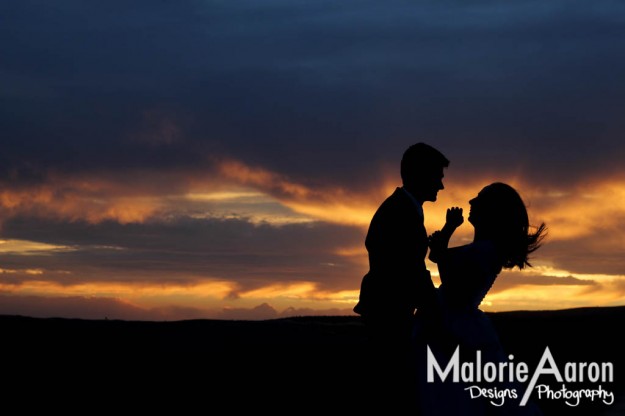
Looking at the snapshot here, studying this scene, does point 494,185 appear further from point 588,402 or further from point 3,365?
point 588,402

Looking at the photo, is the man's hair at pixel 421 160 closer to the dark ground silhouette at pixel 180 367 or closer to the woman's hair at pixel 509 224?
the woman's hair at pixel 509 224

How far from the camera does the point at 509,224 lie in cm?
759

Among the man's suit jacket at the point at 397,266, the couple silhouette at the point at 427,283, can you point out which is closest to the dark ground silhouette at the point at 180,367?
the couple silhouette at the point at 427,283

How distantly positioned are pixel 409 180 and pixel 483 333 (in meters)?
1.30

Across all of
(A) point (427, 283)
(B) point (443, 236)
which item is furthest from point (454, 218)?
(A) point (427, 283)

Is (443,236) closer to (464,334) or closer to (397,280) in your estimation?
(397,280)

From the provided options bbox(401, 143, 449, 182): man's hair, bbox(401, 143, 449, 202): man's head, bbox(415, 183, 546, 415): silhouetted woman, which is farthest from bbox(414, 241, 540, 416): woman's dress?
bbox(401, 143, 449, 182): man's hair

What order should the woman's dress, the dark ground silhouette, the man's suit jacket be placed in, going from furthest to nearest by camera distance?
1. the dark ground silhouette
2. the woman's dress
3. the man's suit jacket

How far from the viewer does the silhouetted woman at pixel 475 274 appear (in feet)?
24.0

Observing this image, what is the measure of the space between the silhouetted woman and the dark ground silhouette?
3.21 metres

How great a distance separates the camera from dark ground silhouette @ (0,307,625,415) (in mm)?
9477

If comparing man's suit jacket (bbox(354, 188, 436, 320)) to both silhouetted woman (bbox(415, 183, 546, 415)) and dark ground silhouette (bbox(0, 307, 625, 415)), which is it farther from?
dark ground silhouette (bbox(0, 307, 625, 415))

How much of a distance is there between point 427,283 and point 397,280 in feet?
0.74

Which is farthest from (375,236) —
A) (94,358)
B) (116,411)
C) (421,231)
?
(94,358)
